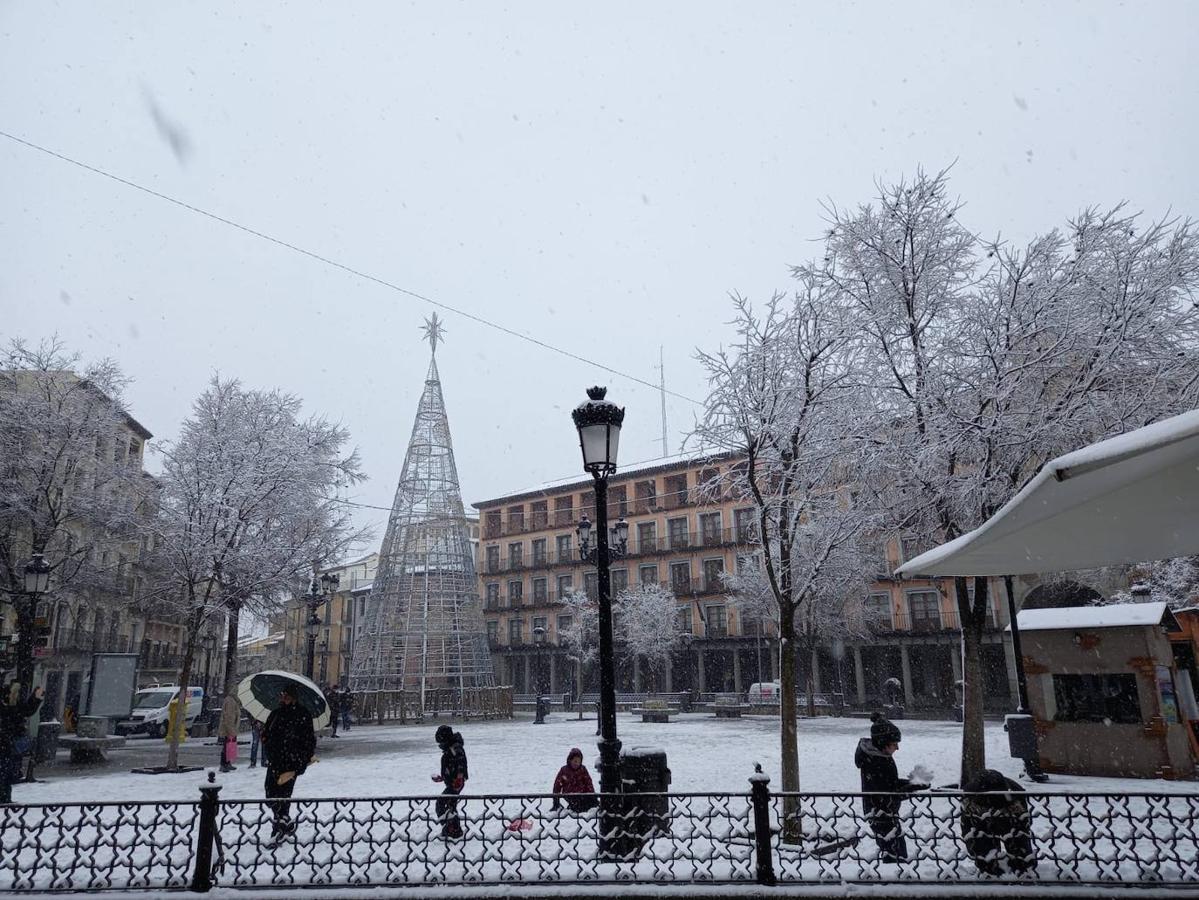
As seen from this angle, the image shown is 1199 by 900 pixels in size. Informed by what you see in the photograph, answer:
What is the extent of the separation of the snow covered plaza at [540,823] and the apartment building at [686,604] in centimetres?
1317

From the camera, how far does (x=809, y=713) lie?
3020cm

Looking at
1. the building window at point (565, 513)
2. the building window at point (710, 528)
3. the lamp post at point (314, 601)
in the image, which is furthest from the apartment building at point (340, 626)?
the lamp post at point (314, 601)

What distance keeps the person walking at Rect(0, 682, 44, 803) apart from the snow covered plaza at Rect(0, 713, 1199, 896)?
2.57 ft

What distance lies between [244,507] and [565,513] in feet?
122

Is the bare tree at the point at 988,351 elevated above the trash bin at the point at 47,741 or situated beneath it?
elevated above

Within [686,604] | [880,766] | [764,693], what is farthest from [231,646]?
[686,604]

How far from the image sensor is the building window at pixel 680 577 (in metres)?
47.0

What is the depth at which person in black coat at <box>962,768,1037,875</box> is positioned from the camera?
5277mm

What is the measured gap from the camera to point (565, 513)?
54469mm

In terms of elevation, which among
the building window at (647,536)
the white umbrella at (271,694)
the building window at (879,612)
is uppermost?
the building window at (647,536)

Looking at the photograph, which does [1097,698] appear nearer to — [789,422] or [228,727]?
[789,422]

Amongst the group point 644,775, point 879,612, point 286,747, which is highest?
point 879,612

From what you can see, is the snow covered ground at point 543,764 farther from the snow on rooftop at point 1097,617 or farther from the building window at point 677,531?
the building window at point 677,531

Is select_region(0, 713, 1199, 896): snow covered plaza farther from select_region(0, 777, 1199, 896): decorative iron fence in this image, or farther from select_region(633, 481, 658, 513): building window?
select_region(633, 481, 658, 513): building window
